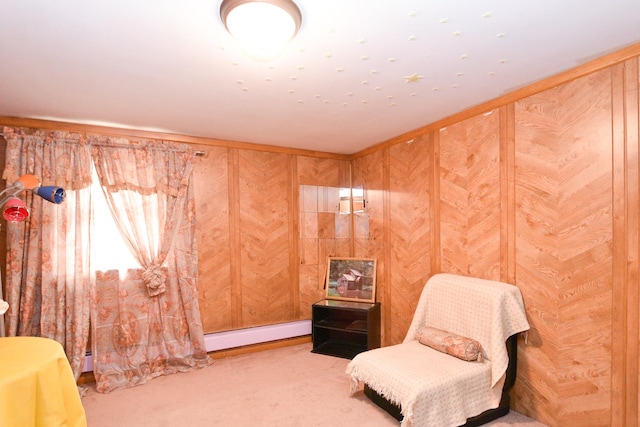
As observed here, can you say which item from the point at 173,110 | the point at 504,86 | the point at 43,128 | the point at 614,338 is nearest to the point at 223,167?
the point at 173,110

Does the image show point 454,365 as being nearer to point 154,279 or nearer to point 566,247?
point 566,247

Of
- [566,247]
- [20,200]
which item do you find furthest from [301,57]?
[20,200]

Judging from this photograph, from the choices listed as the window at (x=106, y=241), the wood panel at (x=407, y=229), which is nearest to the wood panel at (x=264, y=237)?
the window at (x=106, y=241)

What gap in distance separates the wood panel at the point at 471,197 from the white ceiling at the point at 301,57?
0.81ft

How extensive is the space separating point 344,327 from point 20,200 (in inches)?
126

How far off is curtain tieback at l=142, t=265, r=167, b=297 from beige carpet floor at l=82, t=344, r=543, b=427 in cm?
84

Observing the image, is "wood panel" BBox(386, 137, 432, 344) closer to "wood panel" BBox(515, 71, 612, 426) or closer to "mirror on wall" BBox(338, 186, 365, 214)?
"mirror on wall" BBox(338, 186, 365, 214)

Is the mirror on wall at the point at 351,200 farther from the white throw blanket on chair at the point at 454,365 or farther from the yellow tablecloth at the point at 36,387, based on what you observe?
the yellow tablecloth at the point at 36,387

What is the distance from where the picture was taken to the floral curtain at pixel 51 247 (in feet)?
9.44

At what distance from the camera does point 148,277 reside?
3312 millimetres

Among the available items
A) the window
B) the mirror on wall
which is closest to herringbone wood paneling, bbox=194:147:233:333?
the window

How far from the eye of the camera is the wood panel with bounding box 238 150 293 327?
4.00m

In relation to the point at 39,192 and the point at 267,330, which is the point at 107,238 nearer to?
the point at 39,192

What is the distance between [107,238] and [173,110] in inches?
56.9
